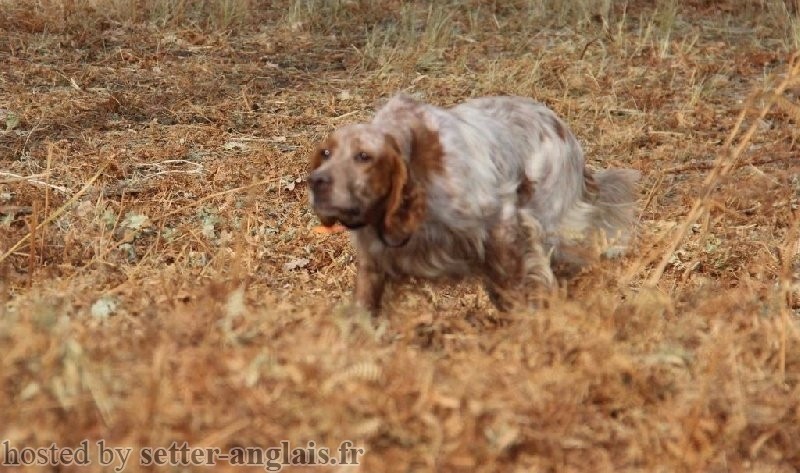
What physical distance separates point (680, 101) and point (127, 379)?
5997 mm

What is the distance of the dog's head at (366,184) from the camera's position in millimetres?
3930

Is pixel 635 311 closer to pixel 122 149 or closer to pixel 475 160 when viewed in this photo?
pixel 475 160

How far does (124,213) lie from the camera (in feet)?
19.7

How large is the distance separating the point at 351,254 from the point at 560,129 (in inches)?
54.8

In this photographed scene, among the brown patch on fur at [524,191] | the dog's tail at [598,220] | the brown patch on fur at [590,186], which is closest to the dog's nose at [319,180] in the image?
the brown patch on fur at [524,191]

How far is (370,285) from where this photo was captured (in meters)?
4.42

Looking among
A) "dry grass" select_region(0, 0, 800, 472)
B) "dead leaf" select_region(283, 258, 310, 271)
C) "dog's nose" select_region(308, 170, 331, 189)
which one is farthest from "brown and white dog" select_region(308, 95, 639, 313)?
"dead leaf" select_region(283, 258, 310, 271)

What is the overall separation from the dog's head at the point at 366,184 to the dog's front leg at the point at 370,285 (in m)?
0.32

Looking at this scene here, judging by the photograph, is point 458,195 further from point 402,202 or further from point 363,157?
point 363,157

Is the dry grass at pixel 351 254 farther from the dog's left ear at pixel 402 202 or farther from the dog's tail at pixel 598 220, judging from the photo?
the dog's left ear at pixel 402 202

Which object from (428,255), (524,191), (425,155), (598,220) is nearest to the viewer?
(425,155)

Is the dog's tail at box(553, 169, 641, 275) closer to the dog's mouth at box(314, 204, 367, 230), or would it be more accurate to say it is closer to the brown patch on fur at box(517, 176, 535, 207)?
the brown patch on fur at box(517, 176, 535, 207)

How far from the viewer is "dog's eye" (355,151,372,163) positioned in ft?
13.1

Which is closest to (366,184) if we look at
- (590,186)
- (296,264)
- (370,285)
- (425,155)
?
(425,155)
